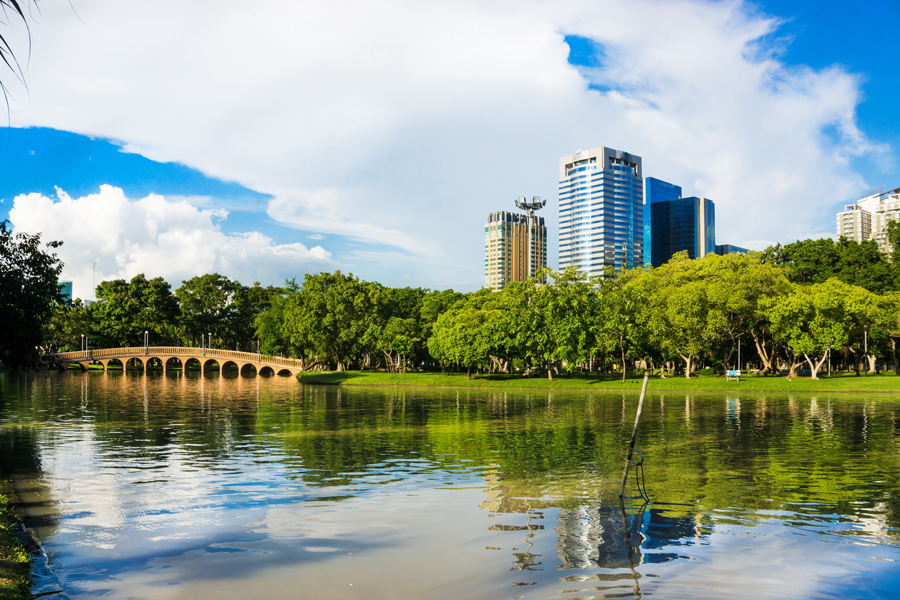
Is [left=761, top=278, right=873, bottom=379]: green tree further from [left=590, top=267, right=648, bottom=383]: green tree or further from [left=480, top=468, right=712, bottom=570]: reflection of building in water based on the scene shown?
[left=480, top=468, right=712, bottom=570]: reflection of building in water

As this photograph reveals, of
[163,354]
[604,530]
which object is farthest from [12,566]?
[163,354]

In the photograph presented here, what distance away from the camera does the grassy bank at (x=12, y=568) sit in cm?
793

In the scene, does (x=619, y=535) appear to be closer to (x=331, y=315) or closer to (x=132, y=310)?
(x=331, y=315)

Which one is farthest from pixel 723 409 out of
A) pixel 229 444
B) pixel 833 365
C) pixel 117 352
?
pixel 117 352

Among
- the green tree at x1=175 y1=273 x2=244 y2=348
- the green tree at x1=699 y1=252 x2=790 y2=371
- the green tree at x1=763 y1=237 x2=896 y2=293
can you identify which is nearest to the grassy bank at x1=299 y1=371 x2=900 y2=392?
the green tree at x1=699 y1=252 x2=790 y2=371

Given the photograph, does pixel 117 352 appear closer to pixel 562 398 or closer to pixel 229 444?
pixel 562 398

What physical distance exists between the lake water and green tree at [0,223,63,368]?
370 centimetres

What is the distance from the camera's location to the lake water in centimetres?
983

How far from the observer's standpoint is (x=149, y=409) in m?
40.2

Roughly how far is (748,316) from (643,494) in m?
57.0

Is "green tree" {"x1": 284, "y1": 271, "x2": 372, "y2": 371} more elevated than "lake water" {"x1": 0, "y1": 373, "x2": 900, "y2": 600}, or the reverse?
"green tree" {"x1": 284, "y1": 271, "x2": 372, "y2": 371}

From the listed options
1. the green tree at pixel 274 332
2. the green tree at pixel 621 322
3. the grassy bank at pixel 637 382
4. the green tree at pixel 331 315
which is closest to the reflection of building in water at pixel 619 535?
the grassy bank at pixel 637 382

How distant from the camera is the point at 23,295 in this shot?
71.9 ft

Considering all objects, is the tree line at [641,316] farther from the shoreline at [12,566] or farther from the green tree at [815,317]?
the shoreline at [12,566]
